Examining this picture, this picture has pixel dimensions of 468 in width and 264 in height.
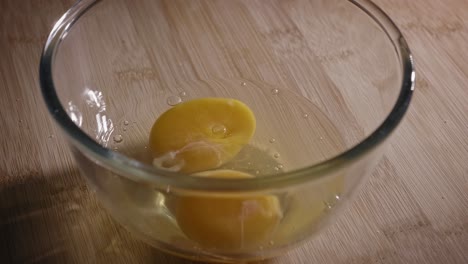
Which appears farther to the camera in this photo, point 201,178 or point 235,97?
point 235,97

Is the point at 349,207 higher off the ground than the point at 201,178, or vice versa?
the point at 201,178

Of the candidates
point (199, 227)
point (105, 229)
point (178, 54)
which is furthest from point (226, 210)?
point (178, 54)

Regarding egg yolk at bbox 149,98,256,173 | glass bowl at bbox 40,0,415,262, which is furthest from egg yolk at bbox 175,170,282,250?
egg yolk at bbox 149,98,256,173

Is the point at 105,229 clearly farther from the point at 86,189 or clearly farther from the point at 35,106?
the point at 35,106

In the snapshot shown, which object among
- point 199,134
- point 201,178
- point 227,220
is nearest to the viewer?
point 201,178

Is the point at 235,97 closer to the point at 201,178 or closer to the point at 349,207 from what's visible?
the point at 349,207

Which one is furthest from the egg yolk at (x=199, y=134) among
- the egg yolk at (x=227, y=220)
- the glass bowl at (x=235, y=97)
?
the egg yolk at (x=227, y=220)

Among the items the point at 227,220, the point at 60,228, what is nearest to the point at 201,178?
the point at 227,220

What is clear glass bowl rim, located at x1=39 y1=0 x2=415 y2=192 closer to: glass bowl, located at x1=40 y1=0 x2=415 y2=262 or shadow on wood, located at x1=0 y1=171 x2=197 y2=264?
glass bowl, located at x1=40 y1=0 x2=415 y2=262
